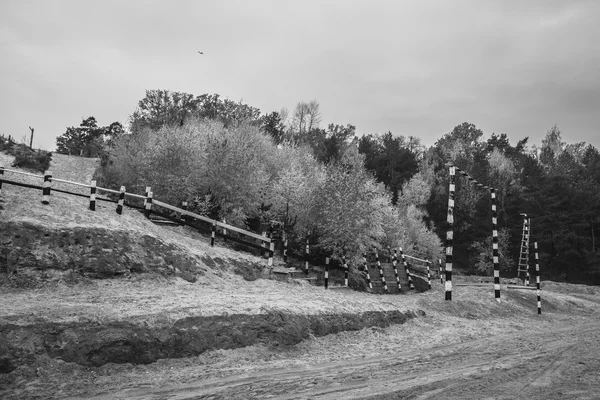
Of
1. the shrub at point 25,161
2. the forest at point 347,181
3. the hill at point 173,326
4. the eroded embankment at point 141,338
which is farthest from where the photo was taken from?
the shrub at point 25,161

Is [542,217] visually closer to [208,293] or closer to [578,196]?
[578,196]

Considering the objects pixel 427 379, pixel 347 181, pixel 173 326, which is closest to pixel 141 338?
pixel 173 326

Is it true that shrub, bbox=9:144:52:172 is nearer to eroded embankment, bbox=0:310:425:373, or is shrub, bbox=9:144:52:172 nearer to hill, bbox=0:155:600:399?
hill, bbox=0:155:600:399

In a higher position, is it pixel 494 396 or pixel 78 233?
pixel 78 233

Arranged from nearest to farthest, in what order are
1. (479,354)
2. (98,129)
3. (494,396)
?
1. (494,396)
2. (479,354)
3. (98,129)

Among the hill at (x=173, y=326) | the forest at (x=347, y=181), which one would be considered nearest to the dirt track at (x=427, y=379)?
the hill at (x=173, y=326)

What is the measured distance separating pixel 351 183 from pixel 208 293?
16772 mm

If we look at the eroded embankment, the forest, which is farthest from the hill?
the forest

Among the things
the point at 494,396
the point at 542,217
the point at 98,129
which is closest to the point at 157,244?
the point at 494,396

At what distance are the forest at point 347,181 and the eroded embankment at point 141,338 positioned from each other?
15.6 meters

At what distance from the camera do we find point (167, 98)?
58.1 metres

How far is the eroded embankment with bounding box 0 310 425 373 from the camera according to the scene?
750cm

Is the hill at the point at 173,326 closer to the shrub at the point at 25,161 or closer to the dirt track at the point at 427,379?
the dirt track at the point at 427,379

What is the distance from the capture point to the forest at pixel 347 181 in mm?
28578
